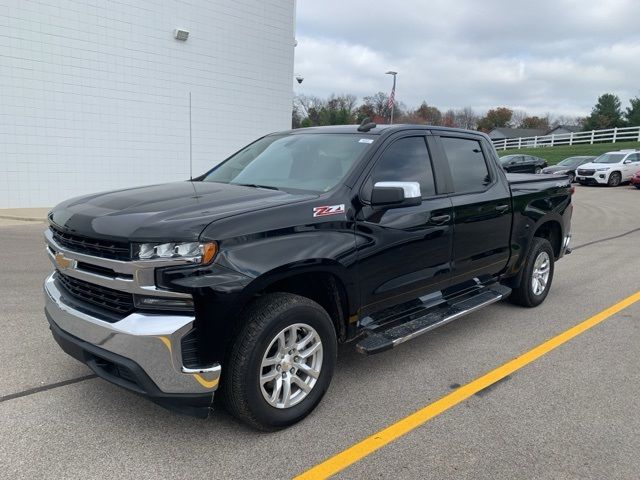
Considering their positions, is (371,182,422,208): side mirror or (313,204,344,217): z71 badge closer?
(313,204,344,217): z71 badge

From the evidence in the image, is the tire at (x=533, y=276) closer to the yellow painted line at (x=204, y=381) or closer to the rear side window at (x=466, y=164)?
the rear side window at (x=466, y=164)

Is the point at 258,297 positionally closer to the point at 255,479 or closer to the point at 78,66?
the point at 255,479

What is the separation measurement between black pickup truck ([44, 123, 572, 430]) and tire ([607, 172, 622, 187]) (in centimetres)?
2447

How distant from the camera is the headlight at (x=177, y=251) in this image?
270cm

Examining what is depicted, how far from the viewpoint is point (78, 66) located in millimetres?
13344

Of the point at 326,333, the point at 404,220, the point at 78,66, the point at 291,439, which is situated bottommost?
the point at 291,439

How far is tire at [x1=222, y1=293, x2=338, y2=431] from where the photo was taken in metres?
2.88

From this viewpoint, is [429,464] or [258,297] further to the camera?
[258,297]

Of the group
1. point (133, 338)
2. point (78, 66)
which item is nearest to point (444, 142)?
point (133, 338)

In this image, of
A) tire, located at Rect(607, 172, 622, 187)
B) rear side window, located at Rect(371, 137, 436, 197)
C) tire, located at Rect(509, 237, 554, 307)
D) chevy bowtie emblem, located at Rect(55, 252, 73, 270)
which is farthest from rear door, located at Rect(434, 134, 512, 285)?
tire, located at Rect(607, 172, 622, 187)

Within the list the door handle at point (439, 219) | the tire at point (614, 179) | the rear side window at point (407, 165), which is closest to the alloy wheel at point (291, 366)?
the rear side window at point (407, 165)

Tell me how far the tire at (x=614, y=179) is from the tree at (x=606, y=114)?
45.9m

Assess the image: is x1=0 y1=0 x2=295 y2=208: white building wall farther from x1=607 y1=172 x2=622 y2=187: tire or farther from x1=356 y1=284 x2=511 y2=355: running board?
x1=607 y1=172 x2=622 y2=187: tire

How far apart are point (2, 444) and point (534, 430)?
3.20 m
